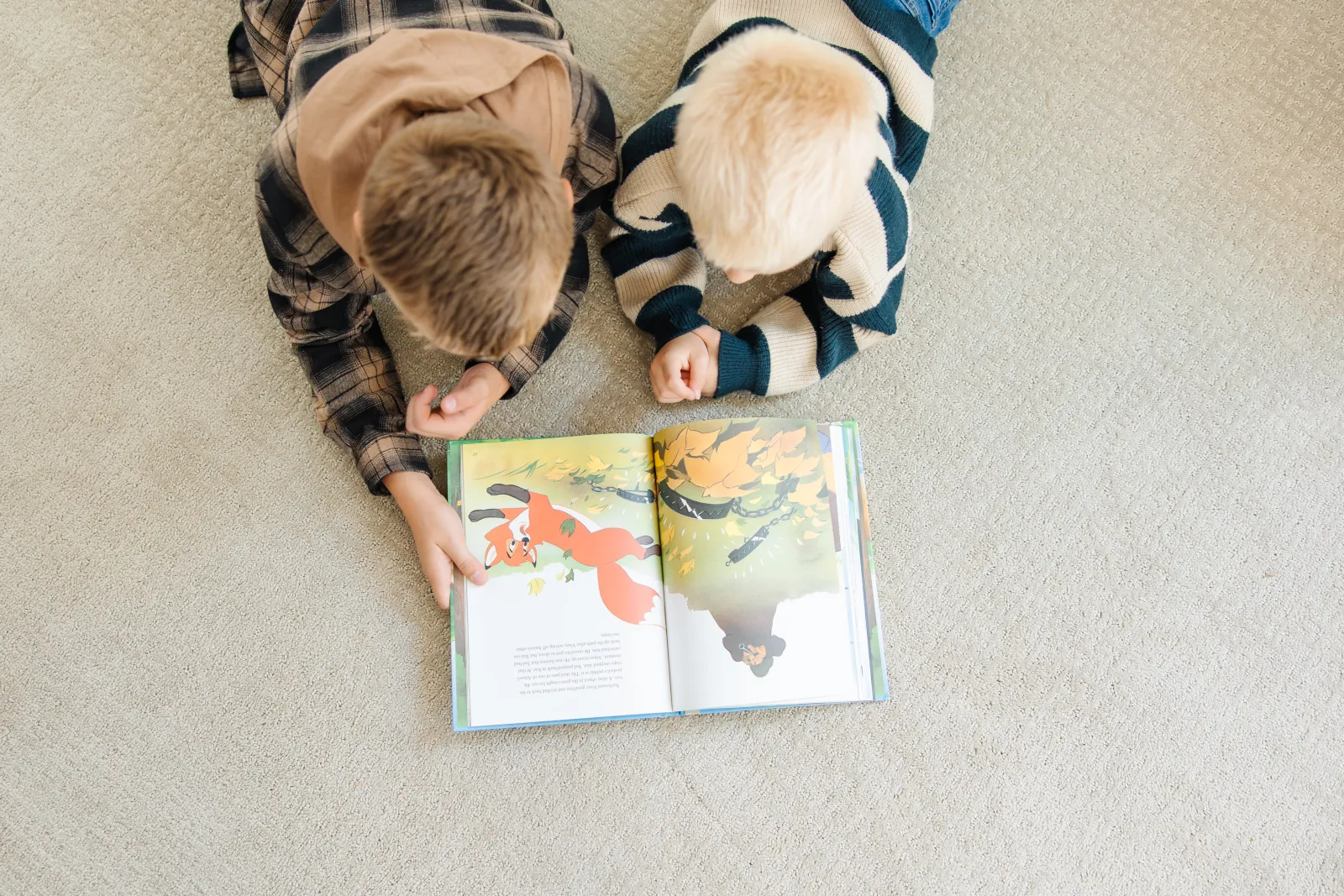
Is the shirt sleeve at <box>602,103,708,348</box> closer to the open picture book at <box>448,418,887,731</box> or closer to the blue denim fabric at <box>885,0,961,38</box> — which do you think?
the open picture book at <box>448,418,887,731</box>

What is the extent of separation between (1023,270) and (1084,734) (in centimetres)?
40

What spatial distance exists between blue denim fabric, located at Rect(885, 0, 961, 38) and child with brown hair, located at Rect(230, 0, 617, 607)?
10.4 inches

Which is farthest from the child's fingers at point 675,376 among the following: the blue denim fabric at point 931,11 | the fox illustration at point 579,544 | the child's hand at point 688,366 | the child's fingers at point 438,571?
the blue denim fabric at point 931,11

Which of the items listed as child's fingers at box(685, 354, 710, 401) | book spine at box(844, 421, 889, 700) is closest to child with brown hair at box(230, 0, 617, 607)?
child's fingers at box(685, 354, 710, 401)

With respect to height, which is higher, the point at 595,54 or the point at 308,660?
the point at 595,54

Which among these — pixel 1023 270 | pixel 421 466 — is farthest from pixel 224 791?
pixel 1023 270

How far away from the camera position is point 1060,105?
2.68 ft

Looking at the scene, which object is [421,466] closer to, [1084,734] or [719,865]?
[719,865]

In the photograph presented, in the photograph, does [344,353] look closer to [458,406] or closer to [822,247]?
[458,406]

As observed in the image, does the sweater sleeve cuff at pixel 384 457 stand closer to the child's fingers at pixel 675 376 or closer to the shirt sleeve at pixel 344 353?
the shirt sleeve at pixel 344 353

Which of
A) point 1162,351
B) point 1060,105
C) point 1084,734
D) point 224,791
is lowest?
point 224,791

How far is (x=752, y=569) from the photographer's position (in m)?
0.73

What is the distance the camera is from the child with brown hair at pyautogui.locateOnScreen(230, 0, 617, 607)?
493 millimetres

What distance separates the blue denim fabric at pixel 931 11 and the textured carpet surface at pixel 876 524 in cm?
6
